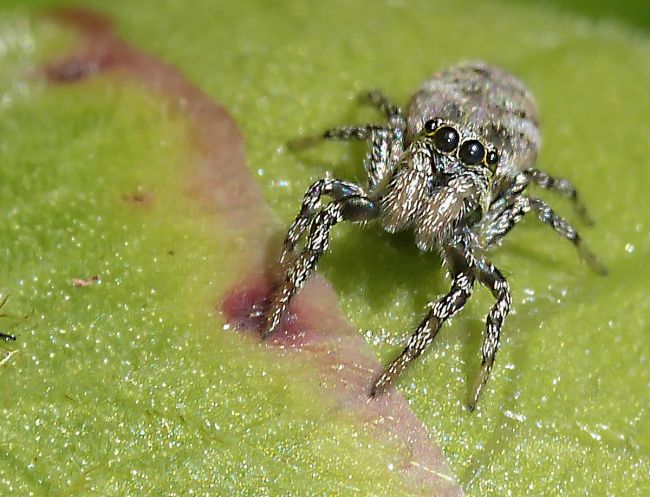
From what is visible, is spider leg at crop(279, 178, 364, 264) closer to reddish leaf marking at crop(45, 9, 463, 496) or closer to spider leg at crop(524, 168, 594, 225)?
reddish leaf marking at crop(45, 9, 463, 496)

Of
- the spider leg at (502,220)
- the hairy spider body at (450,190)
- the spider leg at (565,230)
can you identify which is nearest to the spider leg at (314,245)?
the hairy spider body at (450,190)

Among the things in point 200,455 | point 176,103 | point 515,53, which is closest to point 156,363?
point 200,455

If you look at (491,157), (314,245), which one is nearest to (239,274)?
(314,245)

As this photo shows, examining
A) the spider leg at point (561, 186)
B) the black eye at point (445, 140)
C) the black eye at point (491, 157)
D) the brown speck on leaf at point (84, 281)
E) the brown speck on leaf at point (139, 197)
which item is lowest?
the brown speck on leaf at point (84, 281)

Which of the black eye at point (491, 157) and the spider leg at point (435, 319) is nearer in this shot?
the spider leg at point (435, 319)

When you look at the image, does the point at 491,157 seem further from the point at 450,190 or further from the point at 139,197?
the point at 139,197

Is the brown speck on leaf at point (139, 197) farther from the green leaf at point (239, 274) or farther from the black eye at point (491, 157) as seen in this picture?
the black eye at point (491, 157)
